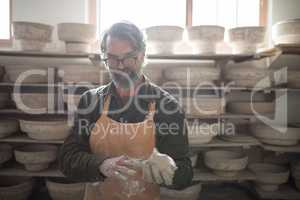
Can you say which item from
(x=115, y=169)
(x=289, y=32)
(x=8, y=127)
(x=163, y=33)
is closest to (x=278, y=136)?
(x=289, y=32)

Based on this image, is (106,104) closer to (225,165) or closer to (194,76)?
(194,76)

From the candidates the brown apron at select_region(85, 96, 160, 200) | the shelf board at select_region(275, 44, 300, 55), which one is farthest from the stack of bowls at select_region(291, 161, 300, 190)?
the brown apron at select_region(85, 96, 160, 200)

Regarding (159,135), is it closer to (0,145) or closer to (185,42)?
(185,42)

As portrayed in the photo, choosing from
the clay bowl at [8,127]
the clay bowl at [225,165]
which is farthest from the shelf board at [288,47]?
the clay bowl at [8,127]

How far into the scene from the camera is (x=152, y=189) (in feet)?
3.64

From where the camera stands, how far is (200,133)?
205cm

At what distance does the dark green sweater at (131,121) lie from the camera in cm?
96

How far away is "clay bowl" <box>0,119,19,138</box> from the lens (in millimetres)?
2049

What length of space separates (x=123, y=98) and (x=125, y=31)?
9.9 inches

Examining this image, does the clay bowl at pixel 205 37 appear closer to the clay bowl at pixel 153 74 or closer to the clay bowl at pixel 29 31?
the clay bowl at pixel 153 74

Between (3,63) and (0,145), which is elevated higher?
(3,63)

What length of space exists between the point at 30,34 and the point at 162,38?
961mm

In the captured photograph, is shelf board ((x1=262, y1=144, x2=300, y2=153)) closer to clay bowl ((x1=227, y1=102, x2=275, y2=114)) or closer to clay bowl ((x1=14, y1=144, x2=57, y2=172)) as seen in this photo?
clay bowl ((x1=227, y1=102, x2=275, y2=114))

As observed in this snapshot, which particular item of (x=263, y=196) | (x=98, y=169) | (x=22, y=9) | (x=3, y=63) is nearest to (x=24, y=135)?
(x=3, y=63)
